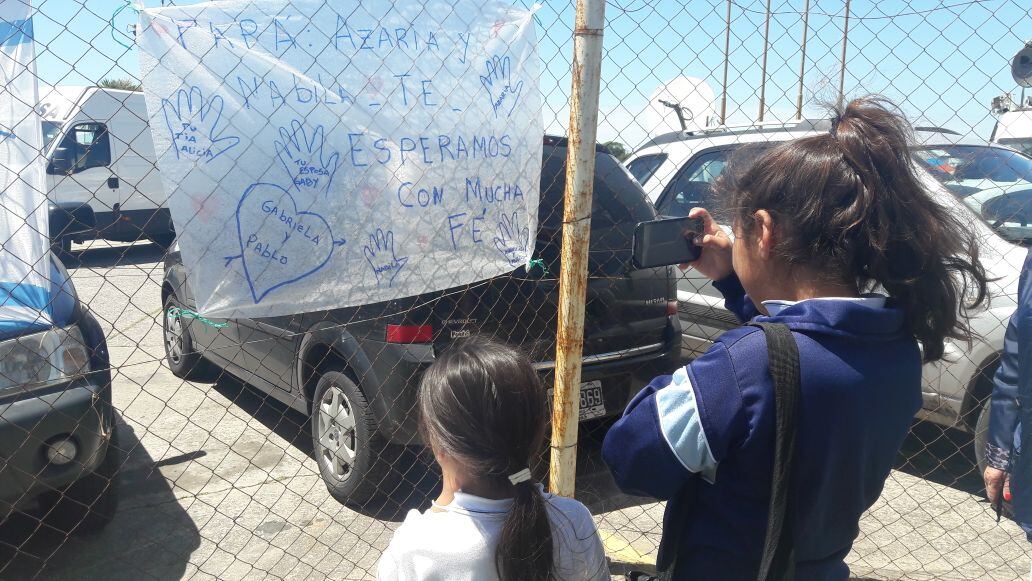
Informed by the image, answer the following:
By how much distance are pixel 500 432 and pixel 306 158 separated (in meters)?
1.26

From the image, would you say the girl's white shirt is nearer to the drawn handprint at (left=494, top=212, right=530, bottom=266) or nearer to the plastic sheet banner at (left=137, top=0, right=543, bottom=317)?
the plastic sheet banner at (left=137, top=0, right=543, bottom=317)

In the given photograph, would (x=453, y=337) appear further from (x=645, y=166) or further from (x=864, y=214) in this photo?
(x=645, y=166)

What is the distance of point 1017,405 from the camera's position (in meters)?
2.40

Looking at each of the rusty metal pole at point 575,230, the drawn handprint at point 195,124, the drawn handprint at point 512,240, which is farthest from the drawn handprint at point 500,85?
the drawn handprint at point 195,124

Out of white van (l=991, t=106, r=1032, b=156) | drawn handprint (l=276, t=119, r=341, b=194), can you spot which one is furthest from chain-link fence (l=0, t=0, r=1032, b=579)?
white van (l=991, t=106, r=1032, b=156)

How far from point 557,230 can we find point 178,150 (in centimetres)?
175

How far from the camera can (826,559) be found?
4.90 feet

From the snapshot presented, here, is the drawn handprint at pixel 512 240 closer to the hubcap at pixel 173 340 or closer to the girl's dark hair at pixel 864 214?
the girl's dark hair at pixel 864 214

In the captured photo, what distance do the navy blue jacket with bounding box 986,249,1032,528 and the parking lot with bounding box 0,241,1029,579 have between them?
108 cm

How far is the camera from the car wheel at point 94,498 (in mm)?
3176

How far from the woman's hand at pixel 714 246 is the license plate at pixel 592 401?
187cm

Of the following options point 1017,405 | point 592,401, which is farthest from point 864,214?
point 592,401

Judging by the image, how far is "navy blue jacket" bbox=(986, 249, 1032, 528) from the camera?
7.51 ft

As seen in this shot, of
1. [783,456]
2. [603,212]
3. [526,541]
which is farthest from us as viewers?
[603,212]
